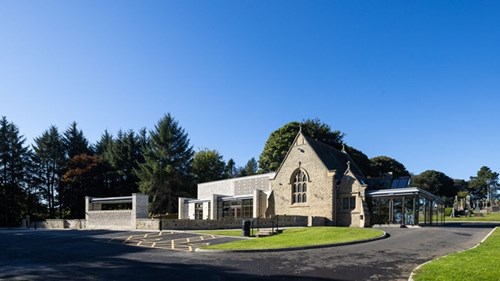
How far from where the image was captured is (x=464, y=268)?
9.92 meters

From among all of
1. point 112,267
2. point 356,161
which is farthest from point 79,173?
point 112,267

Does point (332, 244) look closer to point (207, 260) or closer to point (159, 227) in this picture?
point (207, 260)

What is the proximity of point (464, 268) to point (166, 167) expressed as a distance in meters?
48.8

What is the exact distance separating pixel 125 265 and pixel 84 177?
49.2 metres

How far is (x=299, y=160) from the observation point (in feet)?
121

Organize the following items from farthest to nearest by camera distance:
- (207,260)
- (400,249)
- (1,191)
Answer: (1,191), (400,249), (207,260)

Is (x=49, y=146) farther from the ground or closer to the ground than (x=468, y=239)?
farther from the ground

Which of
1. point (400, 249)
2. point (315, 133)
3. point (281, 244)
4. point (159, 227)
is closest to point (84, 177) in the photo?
point (159, 227)

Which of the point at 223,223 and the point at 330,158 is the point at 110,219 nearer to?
the point at 223,223

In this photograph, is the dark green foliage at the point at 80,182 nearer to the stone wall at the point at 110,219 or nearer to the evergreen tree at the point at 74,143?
the evergreen tree at the point at 74,143

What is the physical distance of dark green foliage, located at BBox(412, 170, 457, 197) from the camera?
8406 cm

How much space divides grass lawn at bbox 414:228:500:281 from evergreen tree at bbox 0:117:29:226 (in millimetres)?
60538

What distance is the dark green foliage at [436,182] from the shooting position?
84.1 meters

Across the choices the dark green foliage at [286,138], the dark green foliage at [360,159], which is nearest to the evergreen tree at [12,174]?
the dark green foliage at [286,138]
